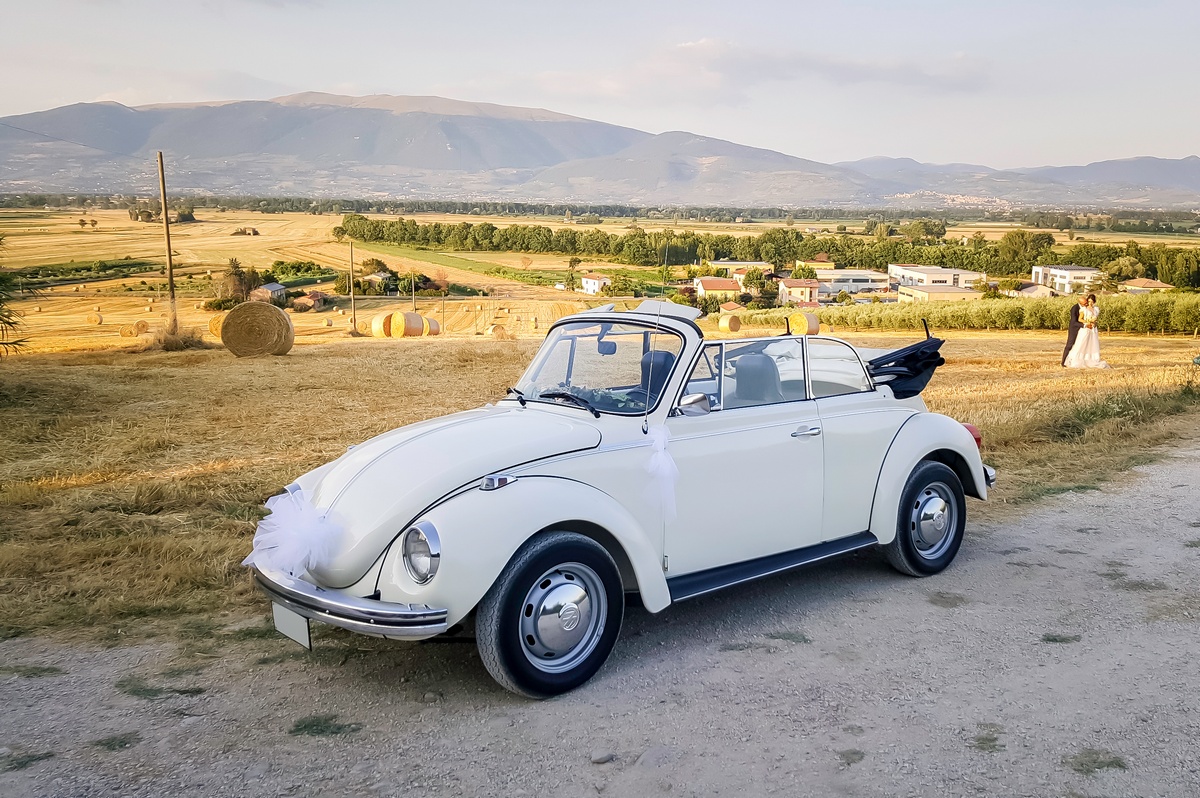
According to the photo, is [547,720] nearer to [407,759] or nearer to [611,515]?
[407,759]

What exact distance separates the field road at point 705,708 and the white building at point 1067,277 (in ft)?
205

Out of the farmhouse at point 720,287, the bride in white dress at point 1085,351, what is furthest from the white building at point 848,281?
the bride in white dress at point 1085,351

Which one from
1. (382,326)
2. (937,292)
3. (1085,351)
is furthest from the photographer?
Result: (937,292)

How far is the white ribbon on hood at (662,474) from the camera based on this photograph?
15.3 feet

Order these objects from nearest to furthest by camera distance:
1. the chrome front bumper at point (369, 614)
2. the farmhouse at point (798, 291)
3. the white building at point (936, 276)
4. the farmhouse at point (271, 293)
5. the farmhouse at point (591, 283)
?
1. the chrome front bumper at point (369, 614)
2. the farmhouse at point (271, 293)
3. the farmhouse at point (591, 283)
4. the farmhouse at point (798, 291)
5. the white building at point (936, 276)

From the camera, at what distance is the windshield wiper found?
491 centimetres

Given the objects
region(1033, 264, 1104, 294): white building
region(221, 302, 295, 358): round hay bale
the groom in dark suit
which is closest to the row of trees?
region(1033, 264, 1104, 294): white building

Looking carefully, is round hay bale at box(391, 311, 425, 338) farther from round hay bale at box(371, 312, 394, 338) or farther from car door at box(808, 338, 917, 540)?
car door at box(808, 338, 917, 540)

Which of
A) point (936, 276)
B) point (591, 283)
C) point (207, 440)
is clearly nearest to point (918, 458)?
point (207, 440)

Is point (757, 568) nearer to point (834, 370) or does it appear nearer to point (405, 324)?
point (834, 370)

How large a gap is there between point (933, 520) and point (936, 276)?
77012 millimetres

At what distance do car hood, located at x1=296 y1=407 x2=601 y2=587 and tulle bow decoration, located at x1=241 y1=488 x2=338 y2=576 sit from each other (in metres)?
0.05

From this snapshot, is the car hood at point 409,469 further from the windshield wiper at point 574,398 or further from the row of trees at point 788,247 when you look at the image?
the row of trees at point 788,247

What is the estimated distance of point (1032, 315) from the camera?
38.7 meters
